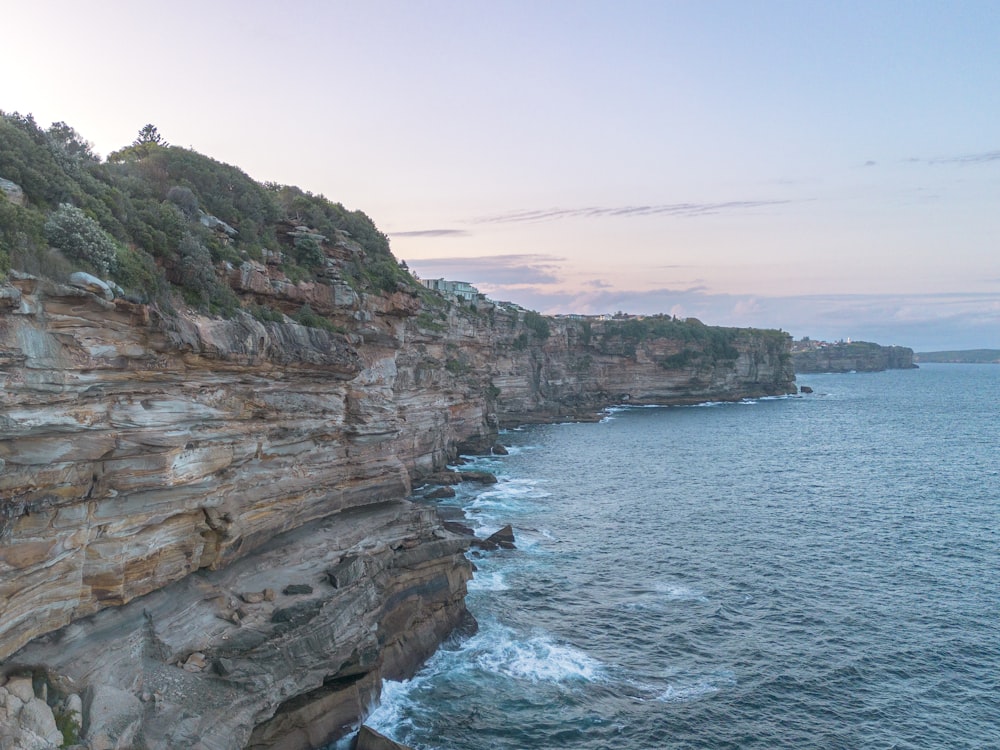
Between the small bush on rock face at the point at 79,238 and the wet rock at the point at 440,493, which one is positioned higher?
the small bush on rock face at the point at 79,238

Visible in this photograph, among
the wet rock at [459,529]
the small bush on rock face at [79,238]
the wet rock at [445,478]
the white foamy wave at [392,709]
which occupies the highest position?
the small bush on rock face at [79,238]

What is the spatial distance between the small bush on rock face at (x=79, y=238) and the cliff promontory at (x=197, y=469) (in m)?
0.06

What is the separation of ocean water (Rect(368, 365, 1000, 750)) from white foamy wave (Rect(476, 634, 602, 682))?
0.09 m

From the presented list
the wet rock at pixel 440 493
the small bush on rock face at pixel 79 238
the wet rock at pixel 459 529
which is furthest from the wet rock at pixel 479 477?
the small bush on rock face at pixel 79 238

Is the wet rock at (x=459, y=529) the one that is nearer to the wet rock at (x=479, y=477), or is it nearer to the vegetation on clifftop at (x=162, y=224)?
the wet rock at (x=479, y=477)

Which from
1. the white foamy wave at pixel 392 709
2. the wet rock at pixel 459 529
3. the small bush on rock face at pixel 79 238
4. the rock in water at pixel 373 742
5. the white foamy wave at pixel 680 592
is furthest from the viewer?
the wet rock at pixel 459 529

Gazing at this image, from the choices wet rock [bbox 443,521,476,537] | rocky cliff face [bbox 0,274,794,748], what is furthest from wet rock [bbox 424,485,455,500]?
rocky cliff face [bbox 0,274,794,748]

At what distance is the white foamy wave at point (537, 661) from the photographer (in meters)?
25.3

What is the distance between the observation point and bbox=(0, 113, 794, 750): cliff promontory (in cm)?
1452

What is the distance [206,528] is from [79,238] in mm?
8985

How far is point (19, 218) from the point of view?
1496 cm

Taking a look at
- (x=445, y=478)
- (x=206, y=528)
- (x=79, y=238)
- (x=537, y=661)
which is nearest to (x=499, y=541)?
(x=537, y=661)

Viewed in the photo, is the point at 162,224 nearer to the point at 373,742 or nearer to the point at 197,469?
the point at 197,469

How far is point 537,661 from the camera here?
26297mm
